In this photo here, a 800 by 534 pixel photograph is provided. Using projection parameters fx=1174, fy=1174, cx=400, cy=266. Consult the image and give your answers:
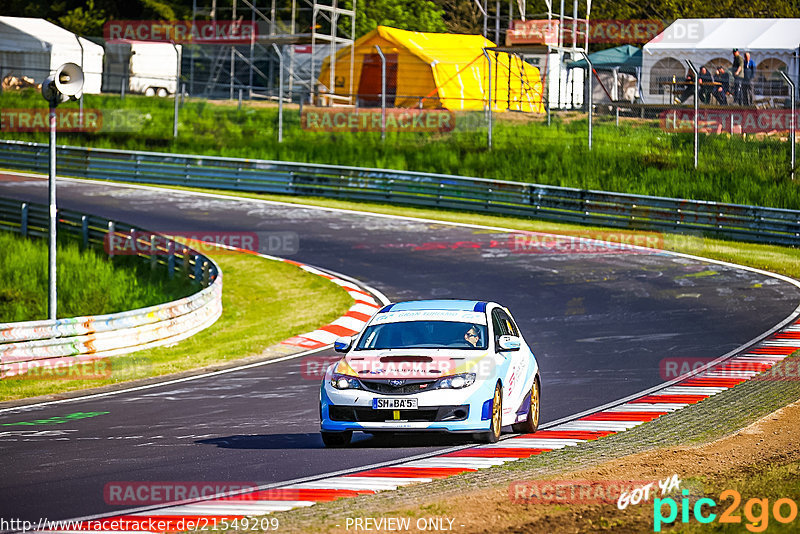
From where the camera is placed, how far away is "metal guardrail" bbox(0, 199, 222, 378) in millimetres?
16875

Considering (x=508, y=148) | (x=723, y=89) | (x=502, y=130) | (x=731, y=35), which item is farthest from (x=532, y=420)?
(x=731, y=35)

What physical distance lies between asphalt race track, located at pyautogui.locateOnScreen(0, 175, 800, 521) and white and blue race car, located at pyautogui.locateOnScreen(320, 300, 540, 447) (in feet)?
1.30

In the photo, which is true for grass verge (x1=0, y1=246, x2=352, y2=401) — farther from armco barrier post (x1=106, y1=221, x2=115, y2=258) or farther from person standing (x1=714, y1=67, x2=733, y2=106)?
person standing (x1=714, y1=67, x2=733, y2=106)

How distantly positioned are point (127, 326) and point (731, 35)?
110 feet

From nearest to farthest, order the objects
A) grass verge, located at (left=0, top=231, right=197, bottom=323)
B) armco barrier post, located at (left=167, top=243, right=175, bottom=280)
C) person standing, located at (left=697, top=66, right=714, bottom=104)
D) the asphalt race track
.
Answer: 1. the asphalt race track
2. grass verge, located at (left=0, top=231, right=197, bottom=323)
3. armco barrier post, located at (left=167, top=243, right=175, bottom=280)
4. person standing, located at (left=697, top=66, right=714, bottom=104)

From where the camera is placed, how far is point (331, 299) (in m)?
23.1

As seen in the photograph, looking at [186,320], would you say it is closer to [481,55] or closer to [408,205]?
[408,205]

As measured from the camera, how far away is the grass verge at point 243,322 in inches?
659

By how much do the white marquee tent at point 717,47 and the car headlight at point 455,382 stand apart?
33538 mm

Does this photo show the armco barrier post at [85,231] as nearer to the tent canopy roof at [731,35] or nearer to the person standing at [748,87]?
the person standing at [748,87]

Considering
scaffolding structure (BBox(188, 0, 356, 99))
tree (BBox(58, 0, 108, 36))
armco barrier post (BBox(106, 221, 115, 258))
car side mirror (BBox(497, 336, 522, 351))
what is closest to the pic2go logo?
car side mirror (BBox(497, 336, 522, 351))

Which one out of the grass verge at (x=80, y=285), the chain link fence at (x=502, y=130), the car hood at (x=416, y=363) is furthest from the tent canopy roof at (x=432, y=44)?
the car hood at (x=416, y=363)

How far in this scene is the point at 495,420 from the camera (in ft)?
36.1

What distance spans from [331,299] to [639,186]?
44.8 ft
